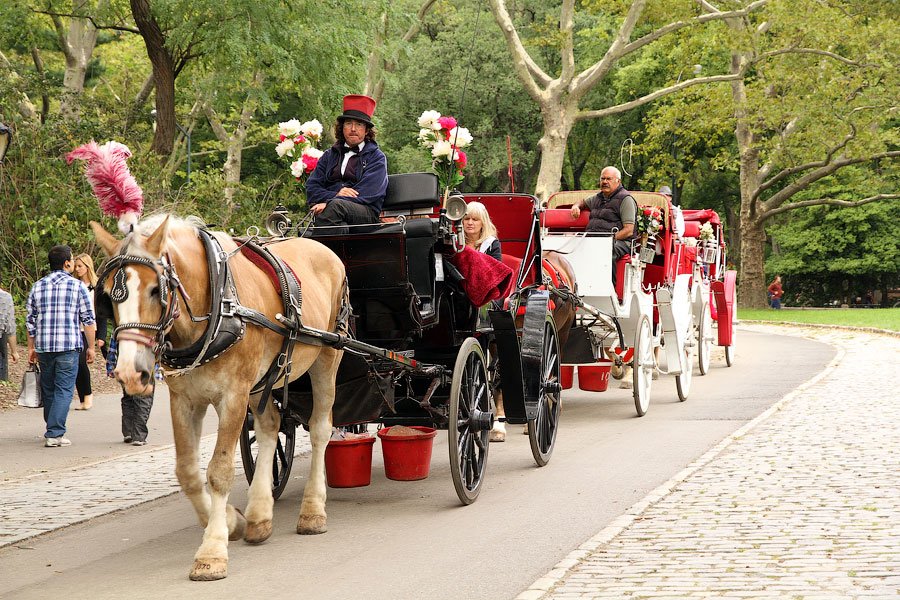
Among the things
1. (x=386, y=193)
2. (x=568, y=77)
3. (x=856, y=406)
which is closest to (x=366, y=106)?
(x=386, y=193)

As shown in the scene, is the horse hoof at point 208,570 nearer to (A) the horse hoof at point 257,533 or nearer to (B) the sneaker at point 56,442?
(A) the horse hoof at point 257,533

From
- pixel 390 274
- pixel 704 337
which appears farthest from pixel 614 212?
pixel 390 274

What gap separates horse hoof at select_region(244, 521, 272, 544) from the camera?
6715 mm

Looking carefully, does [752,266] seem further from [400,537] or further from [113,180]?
[113,180]

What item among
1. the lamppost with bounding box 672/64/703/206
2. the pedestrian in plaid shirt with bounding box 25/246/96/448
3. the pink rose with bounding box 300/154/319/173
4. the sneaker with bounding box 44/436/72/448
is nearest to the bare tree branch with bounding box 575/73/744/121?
the lamppost with bounding box 672/64/703/206

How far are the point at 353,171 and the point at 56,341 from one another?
4591mm

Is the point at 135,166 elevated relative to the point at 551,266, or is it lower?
elevated

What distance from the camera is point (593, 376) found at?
13.4 meters

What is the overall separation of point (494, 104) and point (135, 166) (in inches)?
1040

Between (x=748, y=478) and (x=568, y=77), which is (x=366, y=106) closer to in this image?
(x=748, y=478)

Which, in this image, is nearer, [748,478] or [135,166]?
[748,478]

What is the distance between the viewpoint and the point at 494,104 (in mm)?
44000

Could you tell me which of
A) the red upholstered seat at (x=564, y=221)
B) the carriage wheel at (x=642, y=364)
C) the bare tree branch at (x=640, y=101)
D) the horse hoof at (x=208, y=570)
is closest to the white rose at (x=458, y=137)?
the horse hoof at (x=208, y=570)

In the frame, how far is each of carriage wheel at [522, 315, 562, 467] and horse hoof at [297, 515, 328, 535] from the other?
2478 millimetres
